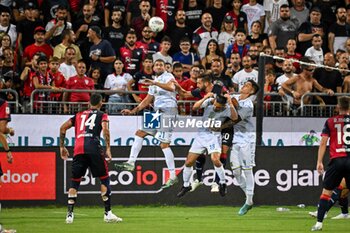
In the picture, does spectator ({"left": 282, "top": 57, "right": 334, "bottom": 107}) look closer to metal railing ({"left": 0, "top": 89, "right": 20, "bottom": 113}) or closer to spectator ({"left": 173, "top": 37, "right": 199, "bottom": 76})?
spectator ({"left": 173, "top": 37, "right": 199, "bottom": 76})

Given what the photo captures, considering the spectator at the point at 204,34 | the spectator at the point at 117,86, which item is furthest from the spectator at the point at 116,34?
the spectator at the point at 204,34

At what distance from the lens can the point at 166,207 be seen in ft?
78.7

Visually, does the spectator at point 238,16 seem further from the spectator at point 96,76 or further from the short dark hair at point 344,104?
the short dark hair at point 344,104

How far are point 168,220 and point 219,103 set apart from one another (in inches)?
135

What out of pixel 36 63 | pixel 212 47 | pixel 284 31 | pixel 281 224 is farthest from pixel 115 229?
pixel 284 31

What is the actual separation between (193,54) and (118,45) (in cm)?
192

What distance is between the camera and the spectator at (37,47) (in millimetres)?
25000

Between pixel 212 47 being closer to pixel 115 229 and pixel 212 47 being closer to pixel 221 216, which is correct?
pixel 221 216

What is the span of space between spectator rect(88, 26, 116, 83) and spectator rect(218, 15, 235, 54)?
10.0ft

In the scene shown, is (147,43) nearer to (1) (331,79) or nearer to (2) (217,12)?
(2) (217,12)

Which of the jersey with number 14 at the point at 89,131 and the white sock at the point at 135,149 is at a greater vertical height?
the jersey with number 14 at the point at 89,131

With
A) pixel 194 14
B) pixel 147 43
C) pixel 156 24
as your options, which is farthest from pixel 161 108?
pixel 194 14

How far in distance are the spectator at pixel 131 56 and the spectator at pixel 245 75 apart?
7.92 ft

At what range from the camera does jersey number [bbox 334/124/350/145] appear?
703 inches
